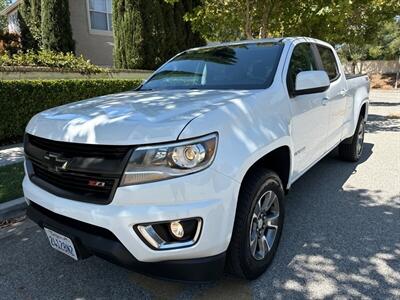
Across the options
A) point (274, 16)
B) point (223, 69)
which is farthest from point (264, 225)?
point (274, 16)

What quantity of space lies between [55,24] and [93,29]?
260 cm

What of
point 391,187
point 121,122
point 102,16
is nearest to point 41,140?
point 121,122

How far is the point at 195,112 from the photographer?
7.89 ft

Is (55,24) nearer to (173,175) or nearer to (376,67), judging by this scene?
(173,175)

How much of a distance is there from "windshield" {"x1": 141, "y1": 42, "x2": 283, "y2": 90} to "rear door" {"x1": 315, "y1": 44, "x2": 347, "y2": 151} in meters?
1.09

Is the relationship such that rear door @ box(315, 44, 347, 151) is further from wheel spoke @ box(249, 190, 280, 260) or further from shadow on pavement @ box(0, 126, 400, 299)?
wheel spoke @ box(249, 190, 280, 260)

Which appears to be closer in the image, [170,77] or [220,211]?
[220,211]

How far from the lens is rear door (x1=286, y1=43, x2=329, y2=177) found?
333 cm

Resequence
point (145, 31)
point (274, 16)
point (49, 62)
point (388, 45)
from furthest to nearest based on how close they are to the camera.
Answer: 1. point (388, 45)
2. point (145, 31)
3. point (274, 16)
4. point (49, 62)

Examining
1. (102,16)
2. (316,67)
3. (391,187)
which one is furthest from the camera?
(102,16)

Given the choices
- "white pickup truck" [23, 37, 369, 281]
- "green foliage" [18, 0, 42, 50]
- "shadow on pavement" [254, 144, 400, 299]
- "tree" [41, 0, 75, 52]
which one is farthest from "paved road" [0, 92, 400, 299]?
"green foliage" [18, 0, 42, 50]

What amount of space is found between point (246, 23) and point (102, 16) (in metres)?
8.98

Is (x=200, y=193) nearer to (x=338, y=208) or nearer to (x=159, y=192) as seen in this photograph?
(x=159, y=192)

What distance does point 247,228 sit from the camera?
252 cm
